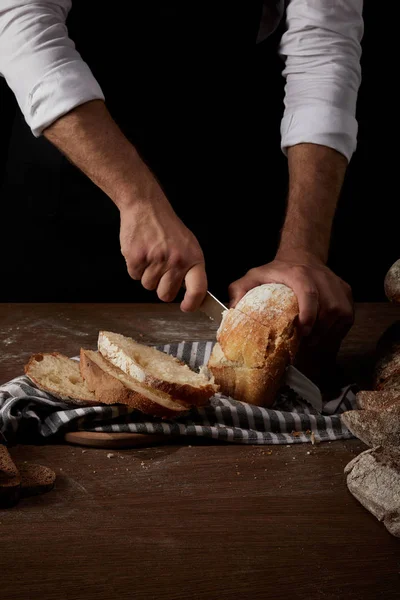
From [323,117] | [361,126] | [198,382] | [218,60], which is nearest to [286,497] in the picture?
[198,382]

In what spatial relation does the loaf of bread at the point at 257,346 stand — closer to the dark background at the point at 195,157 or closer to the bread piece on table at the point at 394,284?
the bread piece on table at the point at 394,284

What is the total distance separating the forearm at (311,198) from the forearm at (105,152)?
0.49 metres

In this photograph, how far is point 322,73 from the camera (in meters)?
2.69

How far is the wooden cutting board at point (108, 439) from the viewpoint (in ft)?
5.75

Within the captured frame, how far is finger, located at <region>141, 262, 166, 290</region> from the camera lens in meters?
2.08

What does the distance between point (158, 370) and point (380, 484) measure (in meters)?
0.70

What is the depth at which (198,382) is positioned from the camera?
1.98 meters

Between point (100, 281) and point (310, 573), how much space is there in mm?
1810

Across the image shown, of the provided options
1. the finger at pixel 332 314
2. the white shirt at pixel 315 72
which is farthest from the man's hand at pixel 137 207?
the finger at pixel 332 314

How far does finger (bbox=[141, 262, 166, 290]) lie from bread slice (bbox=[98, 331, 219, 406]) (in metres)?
0.16

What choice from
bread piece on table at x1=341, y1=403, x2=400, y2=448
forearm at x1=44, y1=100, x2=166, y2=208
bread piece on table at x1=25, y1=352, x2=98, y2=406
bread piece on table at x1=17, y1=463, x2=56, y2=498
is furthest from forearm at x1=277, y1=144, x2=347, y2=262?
bread piece on table at x1=17, y1=463, x2=56, y2=498

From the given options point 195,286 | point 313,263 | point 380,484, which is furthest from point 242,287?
point 380,484

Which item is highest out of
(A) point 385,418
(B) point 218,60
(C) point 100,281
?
(B) point 218,60

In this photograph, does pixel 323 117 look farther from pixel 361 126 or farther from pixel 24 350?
pixel 24 350
